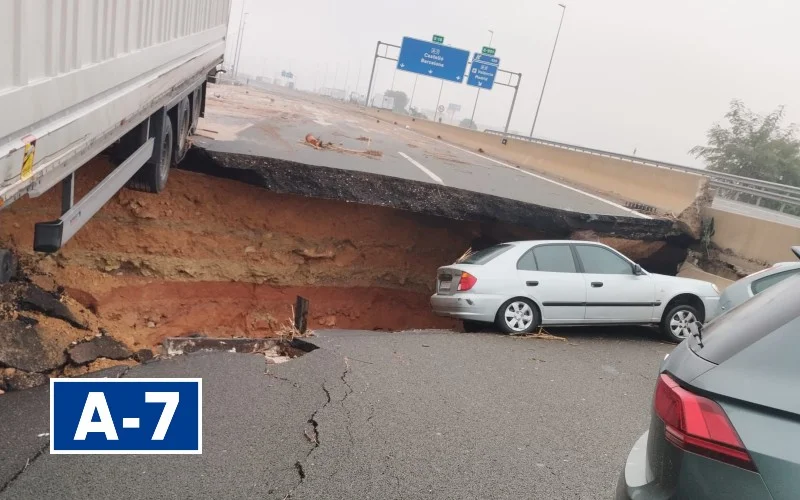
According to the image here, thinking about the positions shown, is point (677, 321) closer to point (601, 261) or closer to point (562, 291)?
point (601, 261)

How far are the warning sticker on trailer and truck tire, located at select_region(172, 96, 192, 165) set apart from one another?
16.5 ft

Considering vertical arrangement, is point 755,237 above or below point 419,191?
above

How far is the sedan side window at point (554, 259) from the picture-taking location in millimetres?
8844

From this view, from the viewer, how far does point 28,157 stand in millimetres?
3012

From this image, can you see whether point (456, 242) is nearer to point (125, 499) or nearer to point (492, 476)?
point (492, 476)

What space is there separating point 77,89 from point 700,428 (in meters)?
3.47

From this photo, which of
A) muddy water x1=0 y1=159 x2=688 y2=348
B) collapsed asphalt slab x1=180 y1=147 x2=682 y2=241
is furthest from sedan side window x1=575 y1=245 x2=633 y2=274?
muddy water x1=0 y1=159 x2=688 y2=348

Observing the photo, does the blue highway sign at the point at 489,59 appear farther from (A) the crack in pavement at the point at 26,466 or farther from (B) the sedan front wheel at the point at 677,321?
(A) the crack in pavement at the point at 26,466

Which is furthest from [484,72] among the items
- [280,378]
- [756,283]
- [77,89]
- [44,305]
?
[77,89]

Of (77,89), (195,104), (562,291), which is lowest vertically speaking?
(562,291)

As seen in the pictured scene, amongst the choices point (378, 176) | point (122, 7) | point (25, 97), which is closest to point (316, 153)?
point (378, 176)

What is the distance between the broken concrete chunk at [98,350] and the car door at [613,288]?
5.78 meters

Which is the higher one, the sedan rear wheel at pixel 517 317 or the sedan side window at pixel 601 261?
the sedan side window at pixel 601 261

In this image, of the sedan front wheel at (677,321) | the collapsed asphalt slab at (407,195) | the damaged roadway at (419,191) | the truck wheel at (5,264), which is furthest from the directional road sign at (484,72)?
the truck wheel at (5,264)
